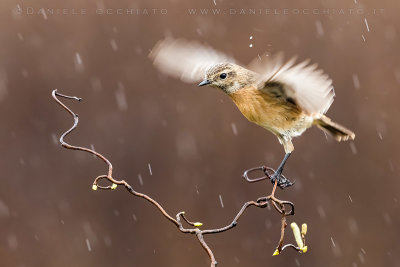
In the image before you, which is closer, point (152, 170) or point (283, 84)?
point (283, 84)

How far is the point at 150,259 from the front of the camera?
5.27m

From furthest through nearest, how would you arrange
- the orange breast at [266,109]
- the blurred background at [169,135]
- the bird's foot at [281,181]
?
the blurred background at [169,135] → the orange breast at [266,109] → the bird's foot at [281,181]

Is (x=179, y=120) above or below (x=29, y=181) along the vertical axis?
above

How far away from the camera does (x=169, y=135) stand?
5234mm

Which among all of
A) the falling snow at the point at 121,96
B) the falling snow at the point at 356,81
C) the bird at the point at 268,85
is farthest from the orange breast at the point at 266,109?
the falling snow at the point at 356,81

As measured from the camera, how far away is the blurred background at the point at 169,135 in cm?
516

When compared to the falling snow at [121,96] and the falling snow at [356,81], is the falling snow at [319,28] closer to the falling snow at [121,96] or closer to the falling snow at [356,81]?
the falling snow at [356,81]

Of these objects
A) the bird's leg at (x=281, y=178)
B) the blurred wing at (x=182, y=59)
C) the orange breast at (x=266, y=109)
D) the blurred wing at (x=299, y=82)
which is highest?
Result: the blurred wing at (x=299, y=82)

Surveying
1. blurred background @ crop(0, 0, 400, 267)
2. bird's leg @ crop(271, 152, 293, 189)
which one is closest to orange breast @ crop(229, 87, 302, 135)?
bird's leg @ crop(271, 152, 293, 189)

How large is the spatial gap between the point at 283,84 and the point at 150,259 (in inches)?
142

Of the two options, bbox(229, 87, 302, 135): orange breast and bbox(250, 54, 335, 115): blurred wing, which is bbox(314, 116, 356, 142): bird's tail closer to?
bbox(229, 87, 302, 135): orange breast


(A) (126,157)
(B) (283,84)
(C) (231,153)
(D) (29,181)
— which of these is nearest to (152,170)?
(A) (126,157)

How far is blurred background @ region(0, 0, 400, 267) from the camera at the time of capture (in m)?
5.16

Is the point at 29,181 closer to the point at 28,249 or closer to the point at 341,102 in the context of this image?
the point at 28,249
